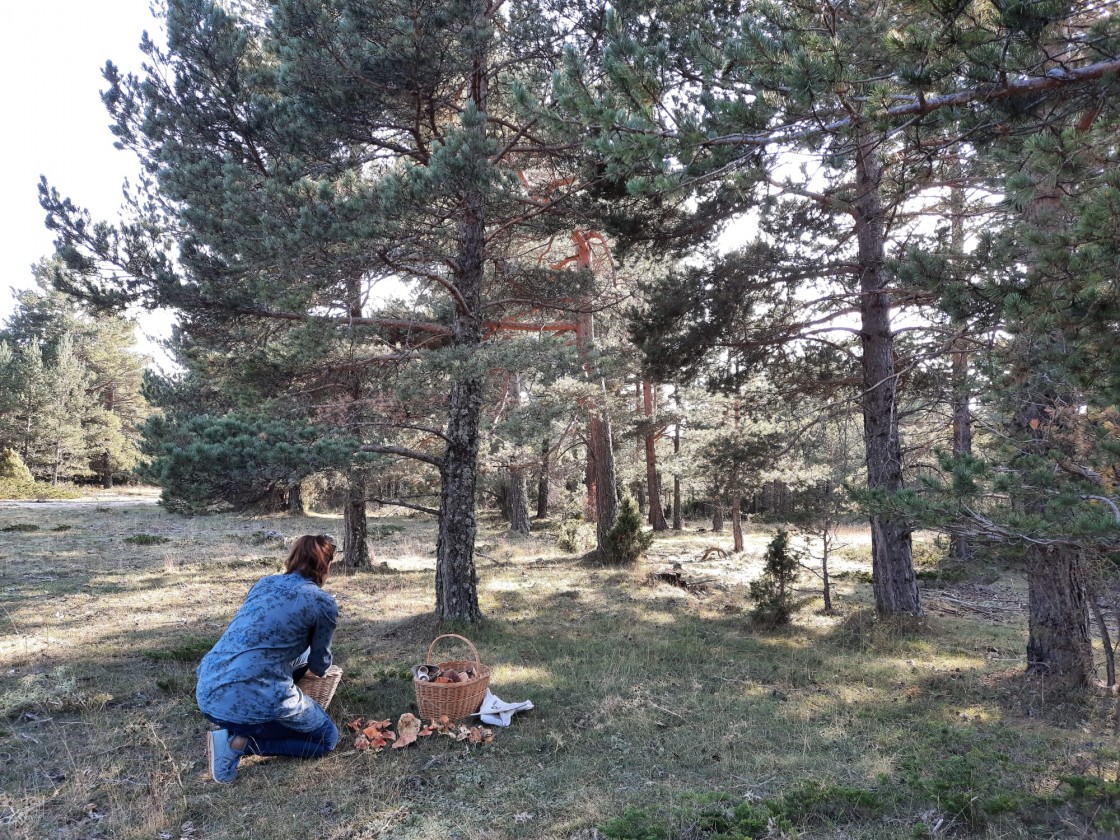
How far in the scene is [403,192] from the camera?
Answer: 5.89 meters

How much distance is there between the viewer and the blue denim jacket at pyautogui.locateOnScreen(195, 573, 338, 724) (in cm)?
392

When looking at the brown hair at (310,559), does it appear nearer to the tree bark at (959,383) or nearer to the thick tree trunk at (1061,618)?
the tree bark at (959,383)

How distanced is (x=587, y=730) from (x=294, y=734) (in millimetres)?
2156

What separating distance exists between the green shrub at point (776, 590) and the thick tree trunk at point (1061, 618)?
9.85ft

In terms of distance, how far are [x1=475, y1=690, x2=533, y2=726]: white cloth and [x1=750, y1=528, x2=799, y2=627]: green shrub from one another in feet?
16.2

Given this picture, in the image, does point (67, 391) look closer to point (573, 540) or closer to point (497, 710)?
point (573, 540)

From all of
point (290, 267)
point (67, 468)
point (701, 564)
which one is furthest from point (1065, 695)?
point (67, 468)

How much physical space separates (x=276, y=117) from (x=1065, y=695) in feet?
32.7

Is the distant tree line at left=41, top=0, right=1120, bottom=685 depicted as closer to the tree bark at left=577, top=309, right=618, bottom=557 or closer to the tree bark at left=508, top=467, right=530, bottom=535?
the tree bark at left=577, top=309, right=618, bottom=557

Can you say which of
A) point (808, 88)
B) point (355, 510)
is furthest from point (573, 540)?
point (808, 88)

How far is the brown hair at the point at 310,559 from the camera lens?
14.2 ft

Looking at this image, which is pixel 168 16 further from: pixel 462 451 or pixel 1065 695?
pixel 1065 695

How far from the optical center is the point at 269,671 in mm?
3975

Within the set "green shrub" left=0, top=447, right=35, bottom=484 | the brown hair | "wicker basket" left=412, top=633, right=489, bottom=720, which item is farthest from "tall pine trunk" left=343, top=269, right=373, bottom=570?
"green shrub" left=0, top=447, right=35, bottom=484
